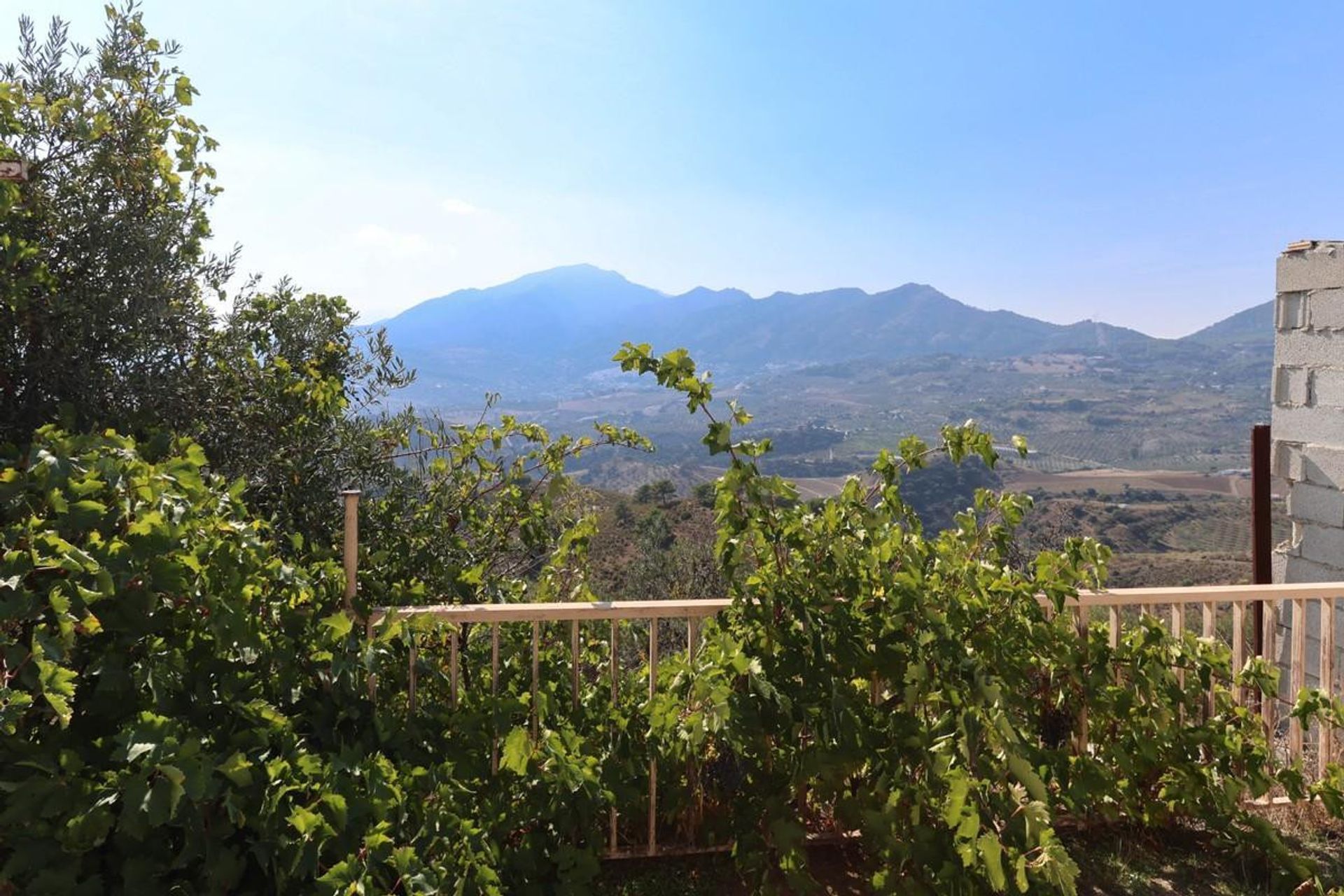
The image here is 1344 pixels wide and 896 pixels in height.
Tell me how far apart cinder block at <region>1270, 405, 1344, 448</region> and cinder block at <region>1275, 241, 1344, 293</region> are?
1.94 feet

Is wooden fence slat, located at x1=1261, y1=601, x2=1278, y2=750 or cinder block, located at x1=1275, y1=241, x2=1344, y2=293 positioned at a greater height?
cinder block, located at x1=1275, y1=241, x2=1344, y2=293

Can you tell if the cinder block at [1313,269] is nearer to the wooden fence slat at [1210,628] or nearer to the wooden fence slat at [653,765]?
the wooden fence slat at [1210,628]

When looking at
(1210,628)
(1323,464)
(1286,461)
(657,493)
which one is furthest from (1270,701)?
(657,493)

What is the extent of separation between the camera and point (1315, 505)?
386 cm

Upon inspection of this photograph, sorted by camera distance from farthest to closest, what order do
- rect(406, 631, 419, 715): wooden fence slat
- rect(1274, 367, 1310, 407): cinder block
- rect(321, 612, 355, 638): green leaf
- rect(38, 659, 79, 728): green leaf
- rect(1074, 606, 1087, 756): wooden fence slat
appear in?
rect(1274, 367, 1310, 407): cinder block
rect(1074, 606, 1087, 756): wooden fence slat
rect(406, 631, 419, 715): wooden fence slat
rect(321, 612, 355, 638): green leaf
rect(38, 659, 79, 728): green leaf

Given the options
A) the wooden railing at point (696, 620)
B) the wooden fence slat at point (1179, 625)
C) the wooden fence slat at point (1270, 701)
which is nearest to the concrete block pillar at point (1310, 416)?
the wooden fence slat at point (1270, 701)

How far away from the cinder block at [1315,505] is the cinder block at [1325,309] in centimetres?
77

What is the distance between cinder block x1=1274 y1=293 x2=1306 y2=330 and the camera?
3.96m

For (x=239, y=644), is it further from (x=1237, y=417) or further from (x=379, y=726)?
(x=1237, y=417)

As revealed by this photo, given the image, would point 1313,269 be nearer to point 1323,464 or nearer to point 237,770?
point 1323,464

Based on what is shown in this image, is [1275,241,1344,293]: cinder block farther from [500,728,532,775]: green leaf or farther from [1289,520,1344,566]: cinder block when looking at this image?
[500,728,532,775]: green leaf

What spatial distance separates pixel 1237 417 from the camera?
6944 centimetres

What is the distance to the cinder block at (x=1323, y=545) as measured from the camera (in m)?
3.74

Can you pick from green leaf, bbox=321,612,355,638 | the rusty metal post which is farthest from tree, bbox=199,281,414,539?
the rusty metal post
